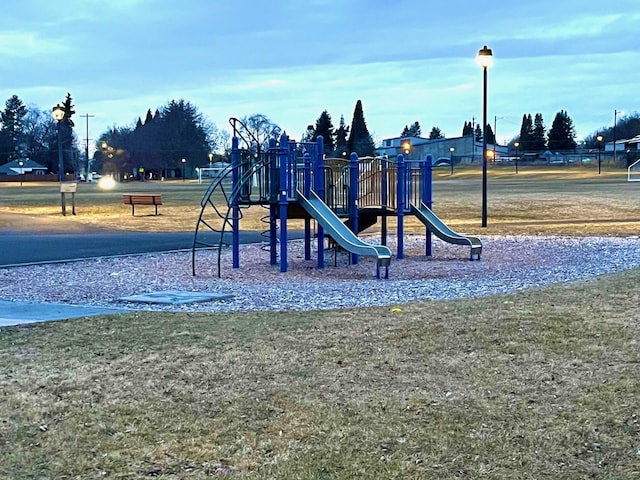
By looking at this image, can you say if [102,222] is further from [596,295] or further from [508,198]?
[596,295]

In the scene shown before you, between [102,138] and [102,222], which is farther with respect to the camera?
[102,138]

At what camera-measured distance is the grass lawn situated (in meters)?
3.96

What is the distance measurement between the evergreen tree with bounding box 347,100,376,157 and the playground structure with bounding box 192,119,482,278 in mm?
95309

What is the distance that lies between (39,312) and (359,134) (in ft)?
355

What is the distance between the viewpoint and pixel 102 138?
5512 inches

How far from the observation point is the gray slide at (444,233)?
15.3 metres

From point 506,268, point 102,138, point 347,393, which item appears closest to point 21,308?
point 347,393

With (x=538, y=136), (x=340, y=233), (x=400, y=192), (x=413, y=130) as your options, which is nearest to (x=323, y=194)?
(x=340, y=233)

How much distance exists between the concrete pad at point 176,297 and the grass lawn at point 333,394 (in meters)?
1.45

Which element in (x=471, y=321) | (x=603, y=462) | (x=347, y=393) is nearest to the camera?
(x=603, y=462)

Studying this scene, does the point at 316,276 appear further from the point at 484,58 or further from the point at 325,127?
the point at 325,127

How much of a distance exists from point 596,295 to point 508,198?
27.9 meters

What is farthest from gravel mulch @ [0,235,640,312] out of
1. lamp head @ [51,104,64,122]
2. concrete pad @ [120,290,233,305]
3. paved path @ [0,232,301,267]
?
lamp head @ [51,104,64,122]

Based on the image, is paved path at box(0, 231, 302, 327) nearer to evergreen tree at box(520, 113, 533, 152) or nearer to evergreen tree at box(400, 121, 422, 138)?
evergreen tree at box(520, 113, 533, 152)
